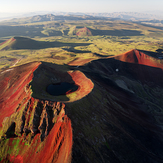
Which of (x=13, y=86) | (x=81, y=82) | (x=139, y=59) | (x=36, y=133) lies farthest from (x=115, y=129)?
(x=139, y=59)

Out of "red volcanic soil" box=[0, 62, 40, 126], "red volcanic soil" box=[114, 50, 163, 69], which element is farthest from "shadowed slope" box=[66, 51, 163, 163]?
"red volcanic soil" box=[114, 50, 163, 69]

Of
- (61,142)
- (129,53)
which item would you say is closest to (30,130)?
(61,142)

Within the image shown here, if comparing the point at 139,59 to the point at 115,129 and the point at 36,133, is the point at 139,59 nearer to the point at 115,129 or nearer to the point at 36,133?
the point at 115,129

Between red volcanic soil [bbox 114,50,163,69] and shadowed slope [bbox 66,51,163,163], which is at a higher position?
shadowed slope [bbox 66,51,163,163]

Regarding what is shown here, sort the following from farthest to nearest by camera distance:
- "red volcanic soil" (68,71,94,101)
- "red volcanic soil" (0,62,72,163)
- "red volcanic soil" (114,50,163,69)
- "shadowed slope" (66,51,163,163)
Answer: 1. "red volcanic soil" (114,50,163,69)
2. "red volcanic soil" (68,71,94,101)
3. "shadowed slope" (66,51,163,163)
4. "red volcanic soil" (0,62,72,163)

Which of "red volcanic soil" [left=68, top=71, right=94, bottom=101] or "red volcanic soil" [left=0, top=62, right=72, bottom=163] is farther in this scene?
"red volcanic soil" [left=68, top=71, right=94, bottom=101]

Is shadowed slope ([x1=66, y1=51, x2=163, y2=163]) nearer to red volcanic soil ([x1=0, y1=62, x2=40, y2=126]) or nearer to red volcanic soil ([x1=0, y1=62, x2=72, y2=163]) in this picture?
red volcanic soil ([x1=0, y1=62, x2=72, y2=163])

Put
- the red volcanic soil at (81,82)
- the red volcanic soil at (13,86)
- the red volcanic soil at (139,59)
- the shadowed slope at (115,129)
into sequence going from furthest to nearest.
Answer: the red volcanic soil at (139,59), the red volcanic soil at (81,82), the red volcanic soil at (13,86), the shadowed slope at (115,129)

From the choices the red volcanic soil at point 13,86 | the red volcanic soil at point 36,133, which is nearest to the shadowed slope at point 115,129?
the red volcanic soil at point 36,133

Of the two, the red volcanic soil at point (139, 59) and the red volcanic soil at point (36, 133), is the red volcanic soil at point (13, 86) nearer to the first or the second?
the red volcanic soil at point (36, 133)
